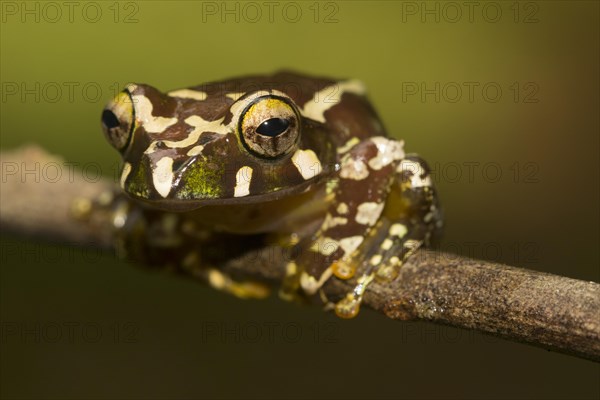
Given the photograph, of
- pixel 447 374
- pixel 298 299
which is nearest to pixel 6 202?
pixel 298 299

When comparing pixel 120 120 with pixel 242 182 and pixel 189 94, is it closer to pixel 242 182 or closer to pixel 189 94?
pixel 189 94

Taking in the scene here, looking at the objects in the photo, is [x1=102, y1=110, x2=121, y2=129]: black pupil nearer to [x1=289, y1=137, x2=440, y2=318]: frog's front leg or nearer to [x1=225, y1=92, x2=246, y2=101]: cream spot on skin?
[x1=225, y1=92, x2=246, y2=101]: cream spot on skin

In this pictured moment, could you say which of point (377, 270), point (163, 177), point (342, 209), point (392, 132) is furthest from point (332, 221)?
point (392, 132)

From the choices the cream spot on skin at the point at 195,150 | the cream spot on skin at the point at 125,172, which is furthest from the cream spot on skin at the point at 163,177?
the cream spot on skin at the point at 125,172

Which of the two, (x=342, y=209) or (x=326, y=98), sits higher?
(x=326, y=98)

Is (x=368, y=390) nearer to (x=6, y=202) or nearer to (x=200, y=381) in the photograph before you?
(x=200, y=381)

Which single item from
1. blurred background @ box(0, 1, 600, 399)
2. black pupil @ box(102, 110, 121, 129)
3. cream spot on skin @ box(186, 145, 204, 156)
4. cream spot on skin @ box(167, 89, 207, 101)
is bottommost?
blurred background @ box(0, 1, 600, 399)

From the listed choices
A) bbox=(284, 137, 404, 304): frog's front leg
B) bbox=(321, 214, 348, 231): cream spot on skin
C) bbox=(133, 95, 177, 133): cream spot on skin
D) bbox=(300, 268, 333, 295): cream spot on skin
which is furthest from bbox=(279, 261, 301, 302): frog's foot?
bbox=(133, 95, 177, 133): cream spot on skin
